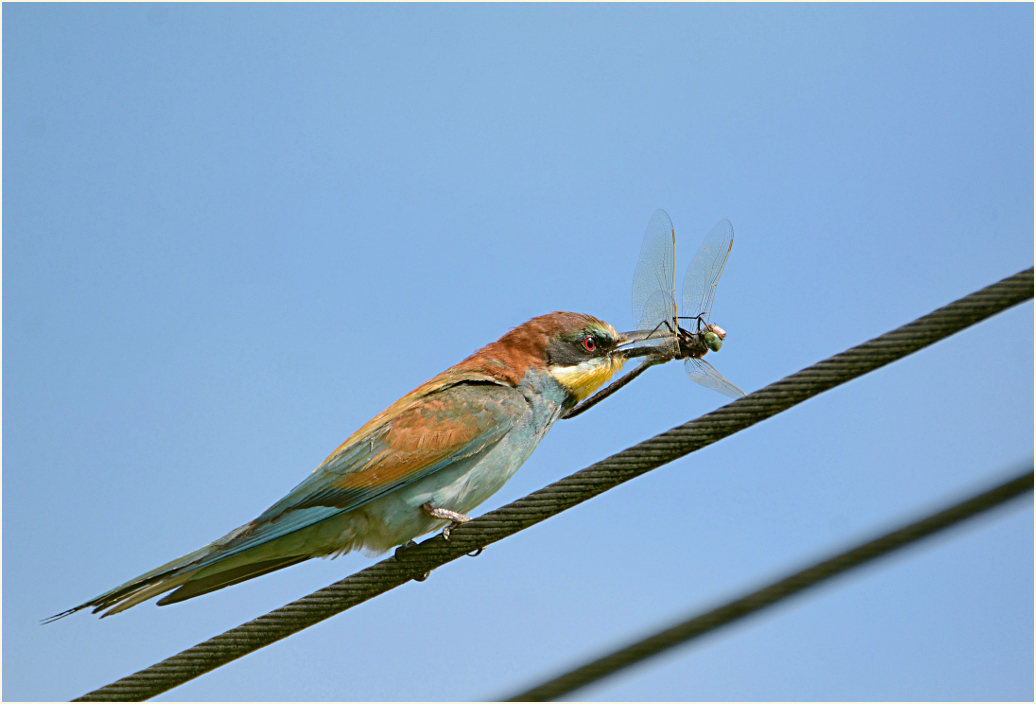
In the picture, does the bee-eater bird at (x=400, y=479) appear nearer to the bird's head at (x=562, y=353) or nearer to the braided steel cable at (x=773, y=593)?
the bird's head at (x=562, y=353)

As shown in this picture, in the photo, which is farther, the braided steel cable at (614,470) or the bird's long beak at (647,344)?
the bird's long beak at (647,344)

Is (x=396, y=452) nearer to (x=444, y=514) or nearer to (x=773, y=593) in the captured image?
(x=444, y=514)

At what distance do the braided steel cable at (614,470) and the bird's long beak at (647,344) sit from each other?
139cm

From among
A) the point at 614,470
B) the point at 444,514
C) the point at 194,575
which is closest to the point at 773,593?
the point at 614,470

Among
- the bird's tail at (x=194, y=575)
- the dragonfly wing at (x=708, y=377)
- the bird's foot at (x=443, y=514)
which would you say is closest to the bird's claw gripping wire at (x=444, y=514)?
the bird's foot at (x=443, y=514)

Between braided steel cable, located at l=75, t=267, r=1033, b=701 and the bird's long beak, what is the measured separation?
139 centimetres

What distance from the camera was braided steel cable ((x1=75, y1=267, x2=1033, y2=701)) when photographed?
2246 mm

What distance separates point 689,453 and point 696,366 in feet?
4.84

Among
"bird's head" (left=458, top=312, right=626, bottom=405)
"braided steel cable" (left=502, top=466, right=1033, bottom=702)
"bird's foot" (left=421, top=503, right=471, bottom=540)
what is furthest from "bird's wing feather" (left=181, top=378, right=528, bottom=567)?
"braided steel cable" (left=502, top=466, right=1033, bottom=702)

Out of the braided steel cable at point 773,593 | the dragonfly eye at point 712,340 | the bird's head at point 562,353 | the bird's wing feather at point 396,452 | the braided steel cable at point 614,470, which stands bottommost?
the braided steel cable at point 773,593

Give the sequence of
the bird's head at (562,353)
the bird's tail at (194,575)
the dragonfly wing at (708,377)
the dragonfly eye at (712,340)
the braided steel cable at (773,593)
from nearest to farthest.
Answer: the braided steel cable at (773,593)
the bird's tail at (194,575)
the dragonfly wing at (708,377)
the dragonfly eye at (712,340)
the bird's head at (562,353)

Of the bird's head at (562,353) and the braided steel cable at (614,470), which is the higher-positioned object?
the bird's head at (562,353)

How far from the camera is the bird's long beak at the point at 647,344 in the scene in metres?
4.04

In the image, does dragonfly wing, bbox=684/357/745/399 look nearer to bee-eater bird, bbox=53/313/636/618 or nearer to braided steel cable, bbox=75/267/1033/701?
bee-eater bird, bbox=53/313/636/618
